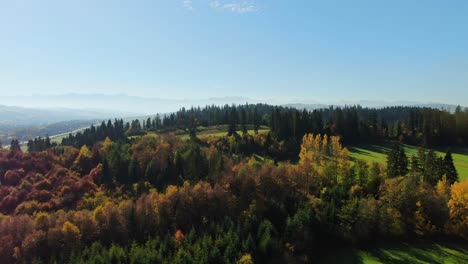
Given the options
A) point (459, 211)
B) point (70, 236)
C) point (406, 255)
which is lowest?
point (406, 255)

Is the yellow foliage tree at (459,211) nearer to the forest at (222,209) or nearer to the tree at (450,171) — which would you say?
the forest at (222,209)

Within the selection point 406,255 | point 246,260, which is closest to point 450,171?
point 406,255

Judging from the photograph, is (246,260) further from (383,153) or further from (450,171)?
(383,153)

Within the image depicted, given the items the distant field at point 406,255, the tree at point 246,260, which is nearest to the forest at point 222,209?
the tree at point 246,260

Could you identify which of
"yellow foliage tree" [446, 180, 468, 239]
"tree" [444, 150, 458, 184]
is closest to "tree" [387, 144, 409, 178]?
"tree" [444, 150, 458, 184]

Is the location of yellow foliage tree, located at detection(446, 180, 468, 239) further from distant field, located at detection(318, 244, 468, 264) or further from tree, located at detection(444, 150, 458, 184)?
tree, located at detection(444, 150, 458, 184)

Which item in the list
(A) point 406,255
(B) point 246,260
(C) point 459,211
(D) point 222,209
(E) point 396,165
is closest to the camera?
(B) point 246,260

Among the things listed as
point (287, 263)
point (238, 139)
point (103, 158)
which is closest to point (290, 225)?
point (287, 263)
